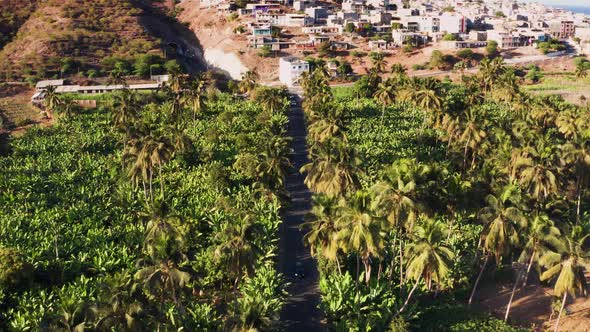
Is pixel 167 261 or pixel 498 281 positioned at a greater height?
pixel 167 261

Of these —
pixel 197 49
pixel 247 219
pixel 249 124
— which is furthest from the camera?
pixel 197 49

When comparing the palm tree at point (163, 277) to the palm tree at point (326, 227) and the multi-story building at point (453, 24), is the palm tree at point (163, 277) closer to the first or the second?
the palm tree at point (326, 227)

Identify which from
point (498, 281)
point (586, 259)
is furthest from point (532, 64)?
point (586, 259)

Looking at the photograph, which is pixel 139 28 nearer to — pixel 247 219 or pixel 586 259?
pixel 247 219

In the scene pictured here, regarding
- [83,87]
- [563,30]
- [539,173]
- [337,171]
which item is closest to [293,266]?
[337,171]

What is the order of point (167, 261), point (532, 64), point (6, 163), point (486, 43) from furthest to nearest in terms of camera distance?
point (486, 43) → point (532, 64) → point (6, 163) → point (167, 261)

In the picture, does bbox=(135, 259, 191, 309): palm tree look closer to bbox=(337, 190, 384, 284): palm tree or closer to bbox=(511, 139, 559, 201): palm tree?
bbox=(337, 190, 384, 284): palm tree

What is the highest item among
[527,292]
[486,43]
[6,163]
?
[486,43]
